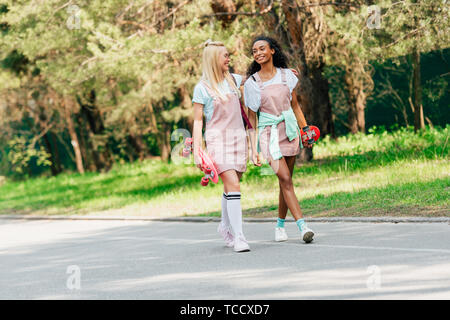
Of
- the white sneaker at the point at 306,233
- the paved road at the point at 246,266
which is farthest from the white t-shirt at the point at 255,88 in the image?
the paved road at the point at 246,266

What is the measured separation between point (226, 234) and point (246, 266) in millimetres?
1392

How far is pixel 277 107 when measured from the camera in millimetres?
8266

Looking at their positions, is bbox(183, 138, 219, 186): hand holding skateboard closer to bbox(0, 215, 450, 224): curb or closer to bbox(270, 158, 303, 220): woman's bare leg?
bbox(270, 158, 303, 220): woman's bare leg

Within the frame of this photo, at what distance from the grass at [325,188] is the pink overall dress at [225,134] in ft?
9.92

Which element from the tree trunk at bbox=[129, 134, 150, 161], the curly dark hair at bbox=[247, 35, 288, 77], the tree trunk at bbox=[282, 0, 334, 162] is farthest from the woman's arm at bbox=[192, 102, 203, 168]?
the tree trunk at bbox=[129, 134, 150, 161]

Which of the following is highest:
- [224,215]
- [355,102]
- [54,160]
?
[355,102]

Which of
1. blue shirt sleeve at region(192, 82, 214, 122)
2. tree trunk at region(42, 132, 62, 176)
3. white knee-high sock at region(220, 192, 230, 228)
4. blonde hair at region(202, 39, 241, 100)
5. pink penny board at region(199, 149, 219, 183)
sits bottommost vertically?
tree trunk at region(42, 132, 62, 176)

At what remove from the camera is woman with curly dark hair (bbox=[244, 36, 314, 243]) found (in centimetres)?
821

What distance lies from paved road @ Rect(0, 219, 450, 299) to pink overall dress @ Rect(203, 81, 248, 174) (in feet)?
3.46

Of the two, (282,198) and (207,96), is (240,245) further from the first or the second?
(207,96)

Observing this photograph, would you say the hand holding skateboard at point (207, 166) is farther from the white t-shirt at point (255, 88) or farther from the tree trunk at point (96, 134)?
the tree trunk at point (96, 134)

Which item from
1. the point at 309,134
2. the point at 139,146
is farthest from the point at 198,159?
the point at 139,146

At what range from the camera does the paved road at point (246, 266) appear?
19.8ft

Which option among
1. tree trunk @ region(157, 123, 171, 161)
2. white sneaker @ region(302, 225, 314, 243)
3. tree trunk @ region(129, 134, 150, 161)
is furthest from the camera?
tree trunk @ region(129, 134, 150, 161)
